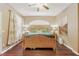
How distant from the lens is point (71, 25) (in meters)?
2.77

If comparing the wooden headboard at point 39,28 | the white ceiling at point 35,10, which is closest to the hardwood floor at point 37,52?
the wooden headboard at point 39,28

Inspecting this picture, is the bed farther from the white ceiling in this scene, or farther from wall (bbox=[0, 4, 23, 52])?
wall (bbox=[0, 4, 23, 52])

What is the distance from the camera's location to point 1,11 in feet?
8.77

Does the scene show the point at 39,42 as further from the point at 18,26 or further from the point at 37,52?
the point at 18,26

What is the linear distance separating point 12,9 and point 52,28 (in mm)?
821

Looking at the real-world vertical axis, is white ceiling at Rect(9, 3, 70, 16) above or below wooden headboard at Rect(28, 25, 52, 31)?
above

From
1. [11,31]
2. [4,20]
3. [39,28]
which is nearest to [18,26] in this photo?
[11,31]

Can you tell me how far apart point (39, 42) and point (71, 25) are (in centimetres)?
69

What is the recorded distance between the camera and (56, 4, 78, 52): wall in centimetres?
269

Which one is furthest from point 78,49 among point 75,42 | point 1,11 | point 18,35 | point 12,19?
point 1,11

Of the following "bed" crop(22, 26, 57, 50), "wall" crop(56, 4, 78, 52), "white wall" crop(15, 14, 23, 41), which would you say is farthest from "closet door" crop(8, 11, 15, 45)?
"wall" crop(56, 4, 78, 52)

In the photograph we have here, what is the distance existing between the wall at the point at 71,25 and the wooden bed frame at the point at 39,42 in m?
0.27

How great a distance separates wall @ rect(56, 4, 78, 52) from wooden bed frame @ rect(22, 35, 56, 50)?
27cm

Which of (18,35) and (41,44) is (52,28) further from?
(18,35)
